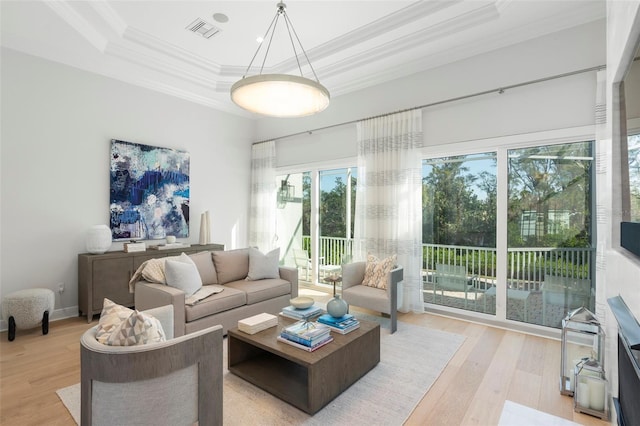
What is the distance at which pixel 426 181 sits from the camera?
166 inches

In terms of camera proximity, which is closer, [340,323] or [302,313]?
[340,323]

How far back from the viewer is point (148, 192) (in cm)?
463

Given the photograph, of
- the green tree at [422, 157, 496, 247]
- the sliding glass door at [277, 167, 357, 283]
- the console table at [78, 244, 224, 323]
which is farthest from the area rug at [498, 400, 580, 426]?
the console table at [78, 244, 224, 323]

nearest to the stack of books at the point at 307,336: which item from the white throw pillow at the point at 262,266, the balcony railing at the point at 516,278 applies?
the white throw pillow at the point at 262,266

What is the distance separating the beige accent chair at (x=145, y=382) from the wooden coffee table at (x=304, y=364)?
655mm

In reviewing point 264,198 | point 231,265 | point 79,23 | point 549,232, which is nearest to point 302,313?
point 231,265

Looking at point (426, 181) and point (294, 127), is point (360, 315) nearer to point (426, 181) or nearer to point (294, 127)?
point (426, 181)

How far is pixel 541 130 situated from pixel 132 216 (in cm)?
529

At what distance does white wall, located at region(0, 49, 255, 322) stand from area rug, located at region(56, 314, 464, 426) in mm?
2183

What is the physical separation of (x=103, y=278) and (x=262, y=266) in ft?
6.33

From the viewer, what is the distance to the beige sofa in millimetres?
2926

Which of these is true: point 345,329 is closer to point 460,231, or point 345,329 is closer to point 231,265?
point 231,265

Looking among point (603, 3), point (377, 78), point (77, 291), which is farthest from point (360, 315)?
point (603, 3)

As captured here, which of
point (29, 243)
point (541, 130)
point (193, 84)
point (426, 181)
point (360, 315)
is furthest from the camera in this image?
point (193, 84)
